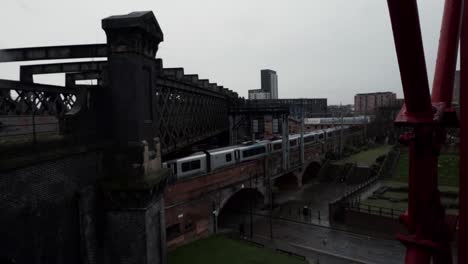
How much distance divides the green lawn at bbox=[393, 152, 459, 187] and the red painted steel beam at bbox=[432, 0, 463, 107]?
109 feet

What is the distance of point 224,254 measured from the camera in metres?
18.5

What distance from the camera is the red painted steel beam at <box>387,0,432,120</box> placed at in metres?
2.44

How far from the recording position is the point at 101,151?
9.73 m

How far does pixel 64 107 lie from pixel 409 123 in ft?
36.9

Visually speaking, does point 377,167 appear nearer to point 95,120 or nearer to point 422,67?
point 95,120

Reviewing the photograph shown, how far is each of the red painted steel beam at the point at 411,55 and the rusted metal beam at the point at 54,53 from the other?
9486 mm

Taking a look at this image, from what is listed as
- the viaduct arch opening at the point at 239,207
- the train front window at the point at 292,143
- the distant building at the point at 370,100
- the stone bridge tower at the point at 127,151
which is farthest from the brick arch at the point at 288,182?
the distant building at the point at 370,100

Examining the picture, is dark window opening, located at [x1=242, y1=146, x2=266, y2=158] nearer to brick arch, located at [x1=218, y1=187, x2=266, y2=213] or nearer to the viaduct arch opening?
brick arch, located at [x1=218, y1=187, x2=266, y2=213]

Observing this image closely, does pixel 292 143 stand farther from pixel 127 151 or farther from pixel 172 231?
pixel 127 151

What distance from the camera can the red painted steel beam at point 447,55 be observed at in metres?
3.73

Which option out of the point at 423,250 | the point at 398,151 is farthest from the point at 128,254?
the point at 398,151

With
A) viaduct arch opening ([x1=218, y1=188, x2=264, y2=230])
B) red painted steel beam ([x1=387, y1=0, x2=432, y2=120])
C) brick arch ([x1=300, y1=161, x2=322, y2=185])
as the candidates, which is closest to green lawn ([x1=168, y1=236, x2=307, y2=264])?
viaduct arch opening ([x1=218, y1=188, x2=264, y2=230])

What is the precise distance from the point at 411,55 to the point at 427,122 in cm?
79

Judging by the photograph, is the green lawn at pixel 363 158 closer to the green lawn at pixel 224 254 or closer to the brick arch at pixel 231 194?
the brick arch at pixel 231 194
